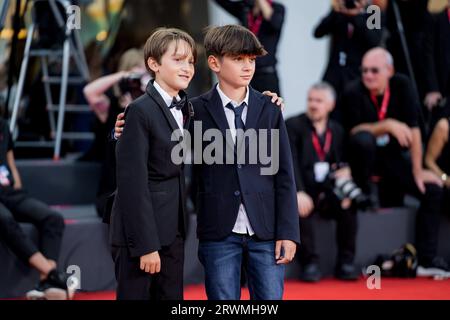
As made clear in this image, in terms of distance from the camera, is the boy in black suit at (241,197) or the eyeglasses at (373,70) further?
the eyeglasses at (373,70)

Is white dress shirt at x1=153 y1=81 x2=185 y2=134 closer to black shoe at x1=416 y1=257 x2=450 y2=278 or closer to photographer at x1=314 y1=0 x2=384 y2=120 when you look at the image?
black shoe at x1=416 y1=257 x2=450 y2=278

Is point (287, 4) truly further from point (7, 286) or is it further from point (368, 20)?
point (7, 286)

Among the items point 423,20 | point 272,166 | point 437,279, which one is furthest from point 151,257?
point 423,20

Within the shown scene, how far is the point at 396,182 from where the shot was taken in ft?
20.5

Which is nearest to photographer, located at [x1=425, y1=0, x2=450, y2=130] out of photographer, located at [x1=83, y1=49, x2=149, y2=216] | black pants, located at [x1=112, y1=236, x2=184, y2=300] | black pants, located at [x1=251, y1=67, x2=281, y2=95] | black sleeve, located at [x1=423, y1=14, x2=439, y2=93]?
black sleeve, located at [x1=423, y1=14, x2=439, y2=93]

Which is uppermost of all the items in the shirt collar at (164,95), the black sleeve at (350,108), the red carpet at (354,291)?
the shirt collar at (164,95)

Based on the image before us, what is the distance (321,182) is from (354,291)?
0.74 metres

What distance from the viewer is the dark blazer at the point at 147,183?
10.4 ft

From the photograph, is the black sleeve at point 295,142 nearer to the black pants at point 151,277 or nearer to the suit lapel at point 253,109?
the suit lapel at point 253,109

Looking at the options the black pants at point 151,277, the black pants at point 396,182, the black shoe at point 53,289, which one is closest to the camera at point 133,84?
the black shoe at point 53,289

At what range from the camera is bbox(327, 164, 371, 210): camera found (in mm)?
5781

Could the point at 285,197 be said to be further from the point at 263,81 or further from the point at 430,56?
the point at 430,56

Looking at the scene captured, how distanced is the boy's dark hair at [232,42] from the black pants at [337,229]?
2485mm

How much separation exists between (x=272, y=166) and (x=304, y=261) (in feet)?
8.05
